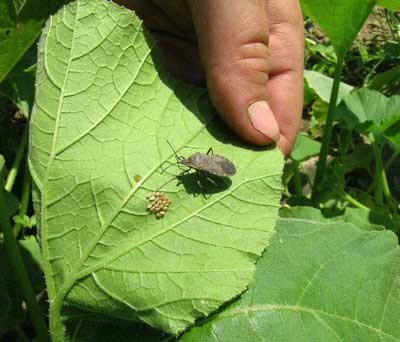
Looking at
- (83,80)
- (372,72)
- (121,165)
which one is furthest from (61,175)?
(372,72)

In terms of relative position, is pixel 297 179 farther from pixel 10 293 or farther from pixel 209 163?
pixel 10 293

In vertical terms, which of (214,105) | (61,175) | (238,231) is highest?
(214,105)

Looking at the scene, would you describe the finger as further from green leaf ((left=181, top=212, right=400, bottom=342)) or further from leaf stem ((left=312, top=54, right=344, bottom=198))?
green leaf ((left=181, top=212, right=400, bottom=342))

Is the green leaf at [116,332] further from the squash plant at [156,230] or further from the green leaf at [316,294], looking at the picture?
the green leaf at [316,294]

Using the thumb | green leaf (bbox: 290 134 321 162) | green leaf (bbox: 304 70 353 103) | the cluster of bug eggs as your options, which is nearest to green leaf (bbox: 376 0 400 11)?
the thumb

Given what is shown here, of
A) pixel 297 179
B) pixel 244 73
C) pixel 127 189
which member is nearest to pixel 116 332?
pixel 127 189

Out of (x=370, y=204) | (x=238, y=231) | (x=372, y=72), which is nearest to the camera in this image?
(x=238, y=231)

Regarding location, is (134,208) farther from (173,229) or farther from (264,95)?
(264,95)
